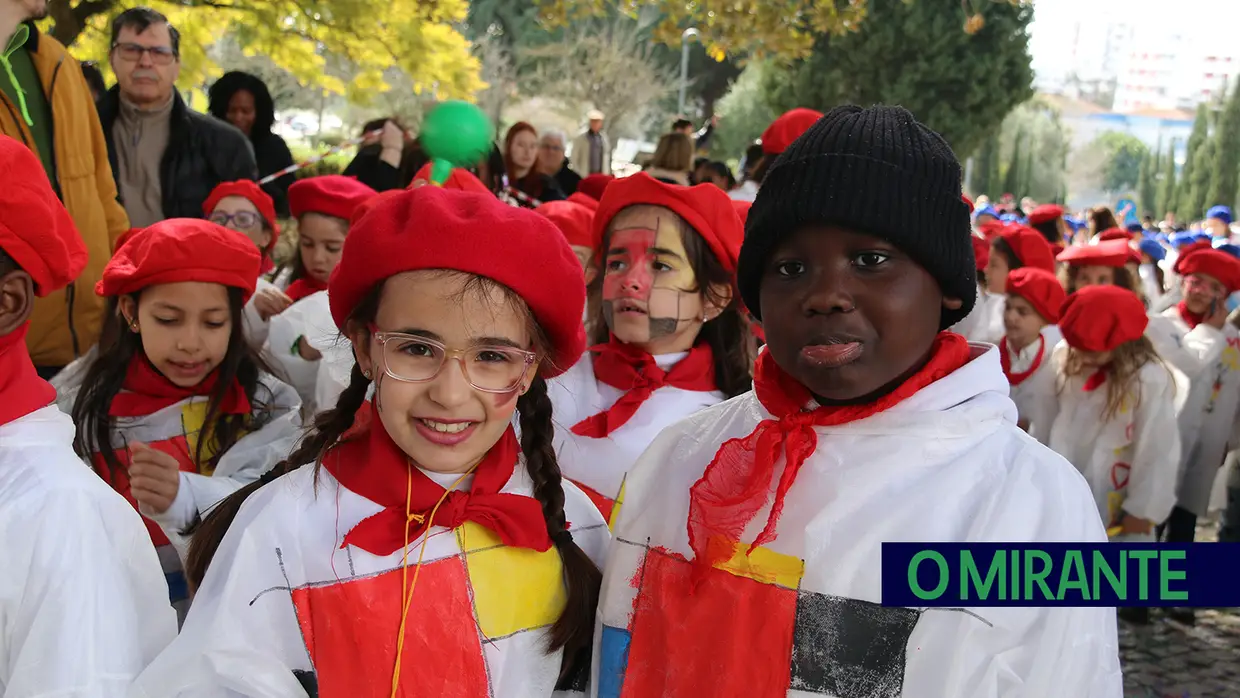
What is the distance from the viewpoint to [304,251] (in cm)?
469

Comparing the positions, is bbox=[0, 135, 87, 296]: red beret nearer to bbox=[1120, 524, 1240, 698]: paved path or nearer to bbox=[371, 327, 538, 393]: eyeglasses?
bbox=[371, 327, 538, 393]: eyeglasses

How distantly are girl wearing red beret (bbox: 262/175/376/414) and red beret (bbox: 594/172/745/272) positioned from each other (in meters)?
1.36

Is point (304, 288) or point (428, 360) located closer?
point (428, 360)

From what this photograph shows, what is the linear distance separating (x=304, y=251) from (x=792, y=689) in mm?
3418

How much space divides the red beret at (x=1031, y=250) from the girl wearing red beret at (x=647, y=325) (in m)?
4.06

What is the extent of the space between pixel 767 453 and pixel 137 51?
4045 millimetres

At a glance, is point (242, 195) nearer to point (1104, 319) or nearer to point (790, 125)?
point (790, 125)

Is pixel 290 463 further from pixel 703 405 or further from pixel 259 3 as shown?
pixel 259 3

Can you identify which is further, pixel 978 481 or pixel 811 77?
pixel 811 77

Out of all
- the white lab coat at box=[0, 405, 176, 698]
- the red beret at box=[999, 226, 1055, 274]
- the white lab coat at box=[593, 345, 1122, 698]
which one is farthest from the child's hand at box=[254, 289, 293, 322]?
the red beret at box=[999, 226, 1055, 274]

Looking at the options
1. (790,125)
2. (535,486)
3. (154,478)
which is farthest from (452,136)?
(790,125)

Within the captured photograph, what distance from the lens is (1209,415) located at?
22.4ft

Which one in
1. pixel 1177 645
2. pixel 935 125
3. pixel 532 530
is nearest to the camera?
pixel 532 530

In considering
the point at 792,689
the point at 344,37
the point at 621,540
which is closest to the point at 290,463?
the point at 621,540
